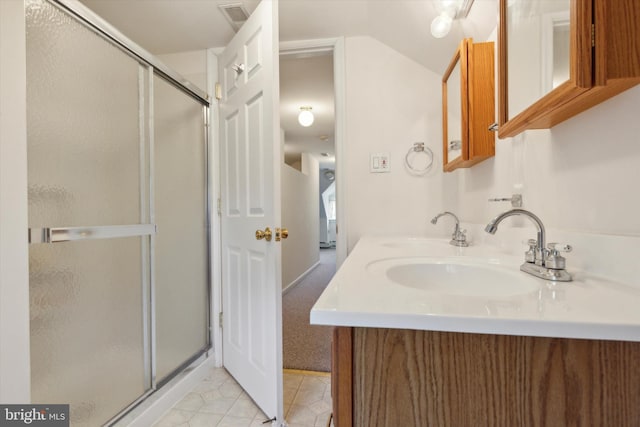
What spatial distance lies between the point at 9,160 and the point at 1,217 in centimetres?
16

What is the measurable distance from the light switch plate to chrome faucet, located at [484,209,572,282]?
1.00 metres

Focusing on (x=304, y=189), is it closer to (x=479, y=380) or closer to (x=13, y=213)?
(x=13, y=213)

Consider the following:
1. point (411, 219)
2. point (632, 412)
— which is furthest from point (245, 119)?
point (632, 412)

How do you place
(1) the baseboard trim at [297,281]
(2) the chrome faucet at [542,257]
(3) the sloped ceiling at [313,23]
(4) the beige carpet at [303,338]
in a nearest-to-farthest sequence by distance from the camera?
(2) the chrome faucet at [542,257] → (3) the sloped ceiling at [313,23] → (4) the beige carpet at [303,338] → (1) the baseboard trim at [297,281]

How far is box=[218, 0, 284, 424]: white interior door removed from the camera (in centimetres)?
121

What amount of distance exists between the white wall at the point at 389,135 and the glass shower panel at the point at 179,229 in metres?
0.95

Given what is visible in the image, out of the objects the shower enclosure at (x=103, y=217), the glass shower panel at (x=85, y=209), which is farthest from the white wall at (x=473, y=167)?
the glass shower panel at (x=85, y=209)

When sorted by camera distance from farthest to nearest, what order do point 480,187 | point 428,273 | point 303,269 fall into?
1. point 303,269
2. point 480,187
3. point 428,273

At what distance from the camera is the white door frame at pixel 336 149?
1.68m

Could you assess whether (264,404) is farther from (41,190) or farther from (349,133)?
(349,133)

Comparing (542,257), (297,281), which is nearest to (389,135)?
(542,257)

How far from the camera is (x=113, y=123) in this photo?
3.96ft

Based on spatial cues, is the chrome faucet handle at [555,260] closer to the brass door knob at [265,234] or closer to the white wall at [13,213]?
the brass door knob at [265,234]

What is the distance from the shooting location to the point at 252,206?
4.58ft
